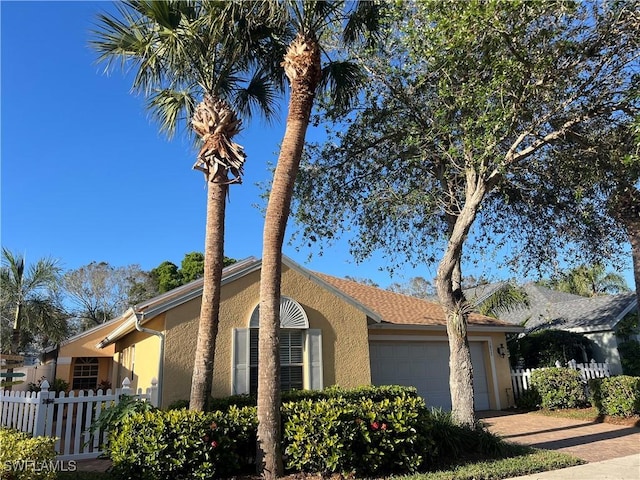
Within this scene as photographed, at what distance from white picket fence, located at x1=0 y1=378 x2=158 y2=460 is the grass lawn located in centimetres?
161

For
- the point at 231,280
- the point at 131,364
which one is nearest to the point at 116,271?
the point at 131,364

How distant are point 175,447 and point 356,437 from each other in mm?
2801

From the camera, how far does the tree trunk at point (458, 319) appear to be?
9883 millimetres

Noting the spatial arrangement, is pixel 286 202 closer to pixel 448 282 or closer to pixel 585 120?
pixel 448 282

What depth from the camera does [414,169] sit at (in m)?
13.8

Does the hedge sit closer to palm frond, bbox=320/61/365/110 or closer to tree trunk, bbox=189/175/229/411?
tree trunk, bbox=189/175/229/411

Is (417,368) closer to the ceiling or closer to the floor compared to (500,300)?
closer to the floor

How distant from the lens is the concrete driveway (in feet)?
31.8

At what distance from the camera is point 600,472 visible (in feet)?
25.3

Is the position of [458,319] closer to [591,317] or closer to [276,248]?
[276,248]

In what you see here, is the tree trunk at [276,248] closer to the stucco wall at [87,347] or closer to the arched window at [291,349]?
the arched window at [291,349]

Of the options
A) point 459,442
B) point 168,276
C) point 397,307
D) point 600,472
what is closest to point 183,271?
point 168,276

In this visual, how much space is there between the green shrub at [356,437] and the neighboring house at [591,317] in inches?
432

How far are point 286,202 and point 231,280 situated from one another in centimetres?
438
